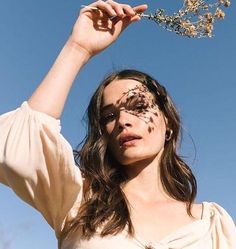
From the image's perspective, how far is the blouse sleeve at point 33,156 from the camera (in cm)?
384

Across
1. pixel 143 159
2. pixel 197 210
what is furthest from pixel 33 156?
pixel 197 210

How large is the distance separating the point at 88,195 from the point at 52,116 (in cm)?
88

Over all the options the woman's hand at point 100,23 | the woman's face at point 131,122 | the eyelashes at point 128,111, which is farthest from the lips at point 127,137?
the woman's hand at point 100,23

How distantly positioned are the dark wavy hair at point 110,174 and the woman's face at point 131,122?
0.08 metres

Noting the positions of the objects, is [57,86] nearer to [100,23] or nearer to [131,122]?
[100,23]

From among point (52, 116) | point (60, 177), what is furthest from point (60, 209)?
point (52, 116)

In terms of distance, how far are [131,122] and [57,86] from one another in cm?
100

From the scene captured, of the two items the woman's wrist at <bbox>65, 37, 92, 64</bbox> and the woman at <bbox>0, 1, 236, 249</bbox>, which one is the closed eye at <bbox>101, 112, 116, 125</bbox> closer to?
the woman at <bbox>0, 1, 236, 249</bbox>

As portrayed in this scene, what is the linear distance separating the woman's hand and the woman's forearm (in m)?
0.18

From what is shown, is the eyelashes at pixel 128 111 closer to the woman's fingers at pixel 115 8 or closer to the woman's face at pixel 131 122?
the woman's face at pixel 131 122

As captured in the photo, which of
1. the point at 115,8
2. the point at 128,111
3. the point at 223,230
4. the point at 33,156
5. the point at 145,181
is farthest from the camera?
the point at 145,181

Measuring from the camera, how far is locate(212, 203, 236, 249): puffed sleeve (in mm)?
4750

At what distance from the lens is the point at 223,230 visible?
191 inches

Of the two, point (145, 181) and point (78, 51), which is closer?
point (78, 51)
